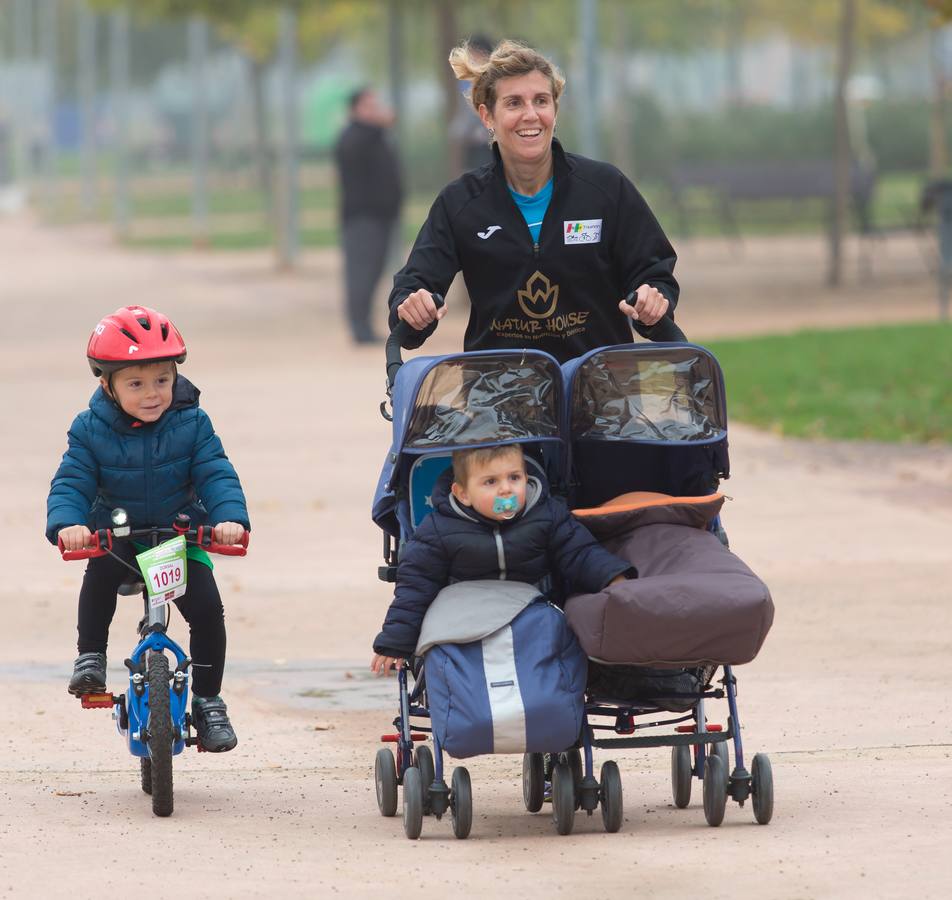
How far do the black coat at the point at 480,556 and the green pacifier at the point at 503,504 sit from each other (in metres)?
0.06

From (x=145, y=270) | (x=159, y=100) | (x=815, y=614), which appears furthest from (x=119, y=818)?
(x=159, y=100)

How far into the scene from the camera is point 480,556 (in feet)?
17.5

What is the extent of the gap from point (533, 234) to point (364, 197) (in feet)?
44.8

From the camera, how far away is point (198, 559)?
5855 millimetres

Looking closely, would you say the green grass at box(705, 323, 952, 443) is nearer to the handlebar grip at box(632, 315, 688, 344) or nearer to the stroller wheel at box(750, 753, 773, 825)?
the handlebar grip at box(632, 315, 688, 344)

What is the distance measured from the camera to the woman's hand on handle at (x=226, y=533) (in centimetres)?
562

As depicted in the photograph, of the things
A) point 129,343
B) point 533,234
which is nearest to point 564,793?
point 533,234

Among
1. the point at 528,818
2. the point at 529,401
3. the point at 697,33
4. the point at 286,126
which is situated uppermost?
the point at 697,33

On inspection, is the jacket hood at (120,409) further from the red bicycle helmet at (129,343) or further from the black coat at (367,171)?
the black coat at (367,171)

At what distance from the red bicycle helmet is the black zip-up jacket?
61cm

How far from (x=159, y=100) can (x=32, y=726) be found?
111422mm

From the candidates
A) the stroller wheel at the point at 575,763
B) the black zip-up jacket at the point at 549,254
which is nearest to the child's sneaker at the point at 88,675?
the black zip-up jacket at the point at 549,254

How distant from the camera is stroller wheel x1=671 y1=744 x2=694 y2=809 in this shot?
552 cm

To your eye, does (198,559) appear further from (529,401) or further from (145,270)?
(145,270)
